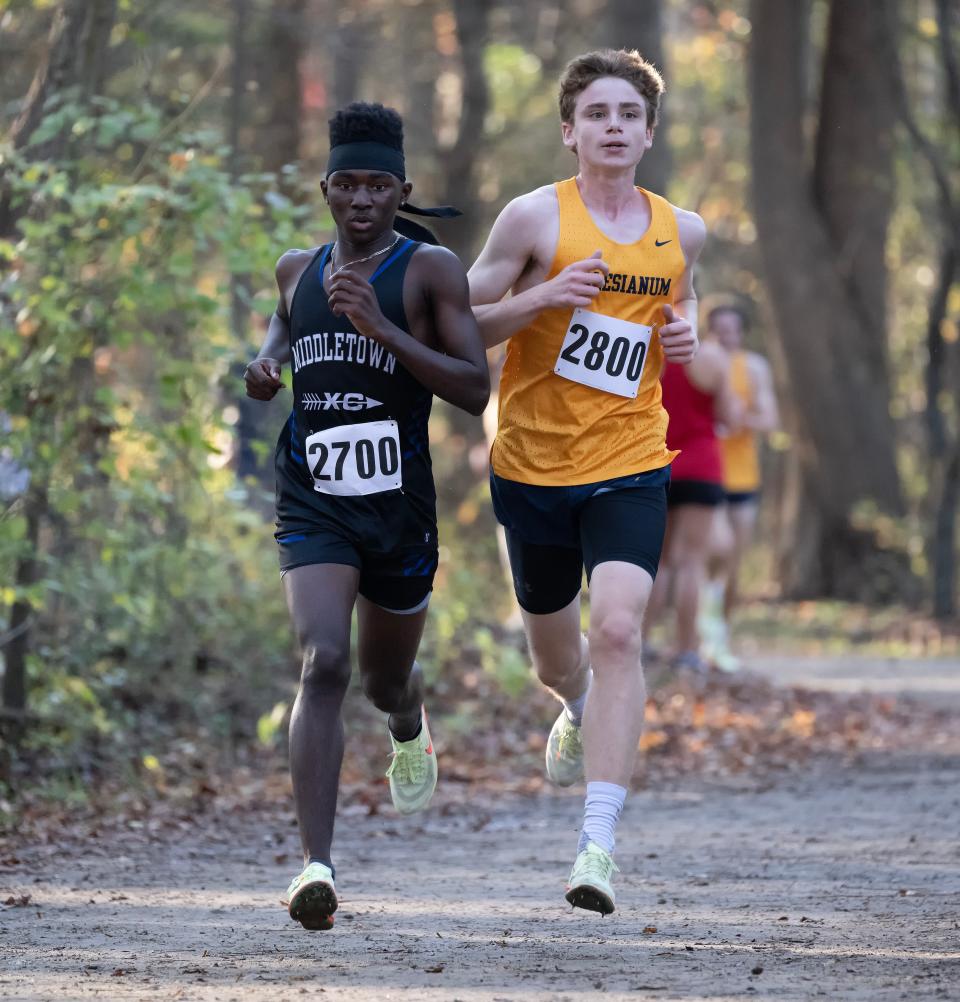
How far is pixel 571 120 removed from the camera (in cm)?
603

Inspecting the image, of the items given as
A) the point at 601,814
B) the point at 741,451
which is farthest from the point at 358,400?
the point at 741,451

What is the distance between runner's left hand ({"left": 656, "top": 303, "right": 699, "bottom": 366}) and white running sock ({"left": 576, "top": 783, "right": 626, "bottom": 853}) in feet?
4.36

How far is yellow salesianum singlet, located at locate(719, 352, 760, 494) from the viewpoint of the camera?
44.1 feet

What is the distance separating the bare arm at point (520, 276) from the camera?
5605 millimetres

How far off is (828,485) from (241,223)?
47.6 feet

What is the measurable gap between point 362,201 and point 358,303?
0.40m

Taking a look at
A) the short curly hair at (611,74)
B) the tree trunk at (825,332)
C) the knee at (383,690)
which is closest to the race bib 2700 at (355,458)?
the knee at (383,690)

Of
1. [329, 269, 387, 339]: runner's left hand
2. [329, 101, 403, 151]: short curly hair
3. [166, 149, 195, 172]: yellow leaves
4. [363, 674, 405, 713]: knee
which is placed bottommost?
[363, 674, 405, 713]: knee

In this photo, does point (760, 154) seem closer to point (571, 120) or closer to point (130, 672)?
point (130, 672)

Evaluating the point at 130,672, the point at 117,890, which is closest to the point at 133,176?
the point at 130,672

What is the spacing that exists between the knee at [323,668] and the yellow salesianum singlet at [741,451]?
838 cm

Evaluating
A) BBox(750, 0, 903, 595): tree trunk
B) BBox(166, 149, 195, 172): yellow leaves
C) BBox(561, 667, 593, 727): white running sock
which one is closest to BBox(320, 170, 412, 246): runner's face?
BBox(561, 667, 593, 727): white running sock

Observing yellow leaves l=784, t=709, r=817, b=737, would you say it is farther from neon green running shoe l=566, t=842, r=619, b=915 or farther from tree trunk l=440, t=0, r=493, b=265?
tree trunk l=440, t=0, r=493, b=265

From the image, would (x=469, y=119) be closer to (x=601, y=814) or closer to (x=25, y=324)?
(x=25, y=324)
